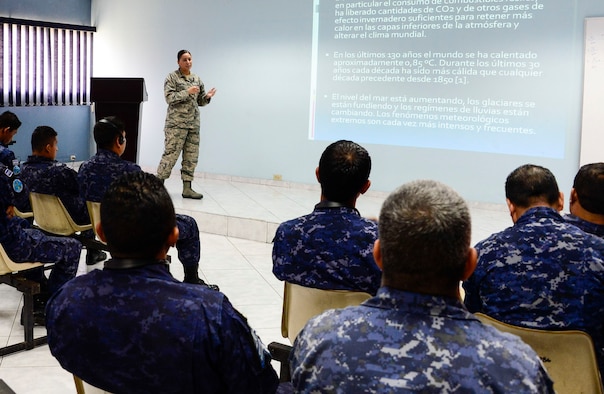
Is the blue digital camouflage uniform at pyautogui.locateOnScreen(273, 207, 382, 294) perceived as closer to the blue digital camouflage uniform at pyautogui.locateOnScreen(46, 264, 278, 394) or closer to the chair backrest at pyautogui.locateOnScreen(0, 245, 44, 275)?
the blue digital camouflage uniform at pyautogui.locateOnScreen(46, 264, 278, 394)

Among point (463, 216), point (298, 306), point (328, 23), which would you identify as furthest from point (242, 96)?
point (463, 216)

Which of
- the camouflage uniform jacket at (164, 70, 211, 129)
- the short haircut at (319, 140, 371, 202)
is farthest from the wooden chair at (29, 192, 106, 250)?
the camouflage uniform jacket at (164, 70, 211, 129)

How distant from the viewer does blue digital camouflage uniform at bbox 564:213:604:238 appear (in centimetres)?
233

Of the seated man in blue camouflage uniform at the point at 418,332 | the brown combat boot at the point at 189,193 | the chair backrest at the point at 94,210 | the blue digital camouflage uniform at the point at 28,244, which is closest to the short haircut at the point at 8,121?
the chair backrest at the point at 94,210

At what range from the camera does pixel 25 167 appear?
4246mm

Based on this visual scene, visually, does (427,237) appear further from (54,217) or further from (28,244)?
(54,217)

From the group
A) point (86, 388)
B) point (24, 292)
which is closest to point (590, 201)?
point (86, 388)

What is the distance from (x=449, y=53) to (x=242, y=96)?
2.69 metres

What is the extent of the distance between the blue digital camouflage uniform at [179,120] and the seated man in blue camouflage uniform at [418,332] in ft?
18.3

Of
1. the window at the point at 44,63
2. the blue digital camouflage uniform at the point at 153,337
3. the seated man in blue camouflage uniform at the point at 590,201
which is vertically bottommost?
the blue digital camouflage uniform at the point at 153,337

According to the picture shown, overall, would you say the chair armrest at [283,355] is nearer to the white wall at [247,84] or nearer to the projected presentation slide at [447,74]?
the projected presentation slide at [447,74]

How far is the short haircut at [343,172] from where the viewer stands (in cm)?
232

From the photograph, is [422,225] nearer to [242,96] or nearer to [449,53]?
[449,53]

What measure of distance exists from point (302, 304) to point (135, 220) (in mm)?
904
